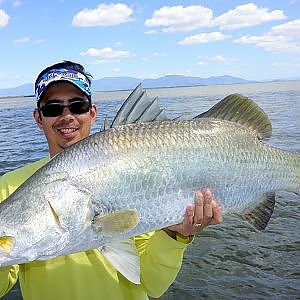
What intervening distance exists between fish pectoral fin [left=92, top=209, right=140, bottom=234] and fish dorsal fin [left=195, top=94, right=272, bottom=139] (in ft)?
3.14

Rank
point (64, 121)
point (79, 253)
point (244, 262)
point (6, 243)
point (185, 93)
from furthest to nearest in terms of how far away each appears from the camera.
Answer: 1. point (185, 93)
2. point (244, 262)
3. point (64, 121)
4. point (79, 253)
5. point (6, 243)

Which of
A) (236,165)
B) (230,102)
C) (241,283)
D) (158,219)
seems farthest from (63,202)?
(241,283)

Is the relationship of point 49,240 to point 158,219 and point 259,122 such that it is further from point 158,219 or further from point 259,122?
point 259,122

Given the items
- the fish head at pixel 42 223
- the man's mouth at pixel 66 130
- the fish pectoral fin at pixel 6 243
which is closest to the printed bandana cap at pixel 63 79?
the man's mouth at pixel 66 130

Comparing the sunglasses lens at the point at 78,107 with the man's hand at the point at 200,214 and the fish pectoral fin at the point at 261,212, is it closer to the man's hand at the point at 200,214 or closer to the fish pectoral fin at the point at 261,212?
the man's hand at the point at 200,214

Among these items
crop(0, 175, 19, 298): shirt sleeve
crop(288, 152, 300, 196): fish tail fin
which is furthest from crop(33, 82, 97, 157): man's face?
crop(288, 152, 300, 196): fish tail fin

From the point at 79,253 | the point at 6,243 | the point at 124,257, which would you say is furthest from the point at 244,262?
the point at 6,243

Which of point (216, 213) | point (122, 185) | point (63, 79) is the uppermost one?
point (63, 79)

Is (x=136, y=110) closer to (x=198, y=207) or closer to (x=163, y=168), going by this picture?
(x=163, y=168)

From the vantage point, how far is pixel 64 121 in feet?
11.5

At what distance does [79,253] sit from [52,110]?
1.11 m

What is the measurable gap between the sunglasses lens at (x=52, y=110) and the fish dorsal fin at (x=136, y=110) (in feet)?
2.22

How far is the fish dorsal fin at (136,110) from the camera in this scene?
3000mm

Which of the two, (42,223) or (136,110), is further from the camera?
(136,110)
